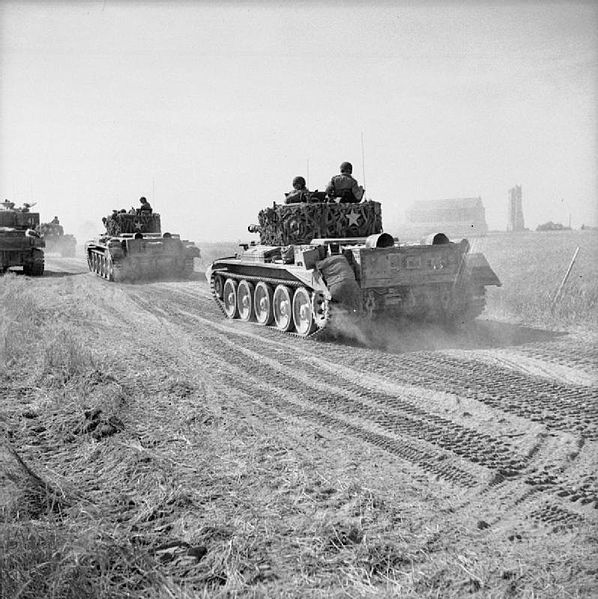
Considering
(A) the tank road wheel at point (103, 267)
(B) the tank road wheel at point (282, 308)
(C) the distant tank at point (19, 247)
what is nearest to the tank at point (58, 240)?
(C) the distant tank at point (19, 247)

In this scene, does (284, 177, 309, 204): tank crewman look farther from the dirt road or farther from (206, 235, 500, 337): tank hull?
the dirt road

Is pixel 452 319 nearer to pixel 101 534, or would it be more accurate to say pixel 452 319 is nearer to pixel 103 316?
pixel 103 316

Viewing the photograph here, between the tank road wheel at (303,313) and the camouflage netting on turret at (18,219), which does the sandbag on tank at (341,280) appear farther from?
the camouflage netting on turret at (18,219)

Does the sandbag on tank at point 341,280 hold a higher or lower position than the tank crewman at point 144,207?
lower

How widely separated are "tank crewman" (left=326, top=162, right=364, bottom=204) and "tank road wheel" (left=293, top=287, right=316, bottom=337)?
7.63 ft

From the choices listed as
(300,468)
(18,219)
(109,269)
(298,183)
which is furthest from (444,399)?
(18,219)

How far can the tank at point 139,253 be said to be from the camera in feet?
74.7

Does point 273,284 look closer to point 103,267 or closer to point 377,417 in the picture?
point 377,417

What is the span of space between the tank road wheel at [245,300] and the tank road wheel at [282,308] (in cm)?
113

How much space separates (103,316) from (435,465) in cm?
1039

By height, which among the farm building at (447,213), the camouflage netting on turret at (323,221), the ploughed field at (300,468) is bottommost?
the ploughed field at (300,468)

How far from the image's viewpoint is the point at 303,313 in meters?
11.9

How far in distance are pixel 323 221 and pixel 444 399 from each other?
629cm

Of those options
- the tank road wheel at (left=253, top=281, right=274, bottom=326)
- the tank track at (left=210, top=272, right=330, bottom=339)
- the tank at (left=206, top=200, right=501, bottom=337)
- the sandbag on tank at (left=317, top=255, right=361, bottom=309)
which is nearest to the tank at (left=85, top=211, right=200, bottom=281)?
the tank track at (left=210, top=272, right=330, bottom=339)
